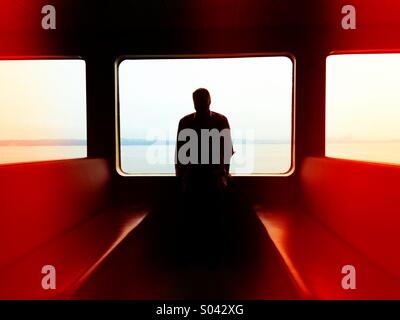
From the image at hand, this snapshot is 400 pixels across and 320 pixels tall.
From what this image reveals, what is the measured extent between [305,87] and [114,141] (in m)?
2.51

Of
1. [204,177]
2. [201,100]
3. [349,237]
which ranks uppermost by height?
[201,100]

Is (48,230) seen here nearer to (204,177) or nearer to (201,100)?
(204,177)

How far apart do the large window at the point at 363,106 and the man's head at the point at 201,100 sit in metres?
1.75

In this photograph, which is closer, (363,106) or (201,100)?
(201,100)

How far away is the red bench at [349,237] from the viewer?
2.19 m

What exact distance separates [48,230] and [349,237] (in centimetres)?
228

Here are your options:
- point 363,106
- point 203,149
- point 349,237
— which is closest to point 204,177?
point 203,149

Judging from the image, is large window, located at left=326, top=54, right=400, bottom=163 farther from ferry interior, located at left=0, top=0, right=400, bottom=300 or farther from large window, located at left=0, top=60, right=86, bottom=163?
large window, located at left=0, top=60, right=86, bottom=163

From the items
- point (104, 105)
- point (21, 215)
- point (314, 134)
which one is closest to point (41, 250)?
point (21, 215)

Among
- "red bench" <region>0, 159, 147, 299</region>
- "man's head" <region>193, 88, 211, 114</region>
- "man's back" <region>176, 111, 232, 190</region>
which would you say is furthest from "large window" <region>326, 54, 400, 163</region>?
"red bench" <region>0, 159, 147, 299</region>

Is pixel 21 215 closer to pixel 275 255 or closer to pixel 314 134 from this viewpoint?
pixel 275 255

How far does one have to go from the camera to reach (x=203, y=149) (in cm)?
318

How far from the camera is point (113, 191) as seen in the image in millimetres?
5172

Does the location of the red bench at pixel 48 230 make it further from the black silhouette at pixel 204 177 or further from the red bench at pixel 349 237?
the red bench at pixel 349 237
